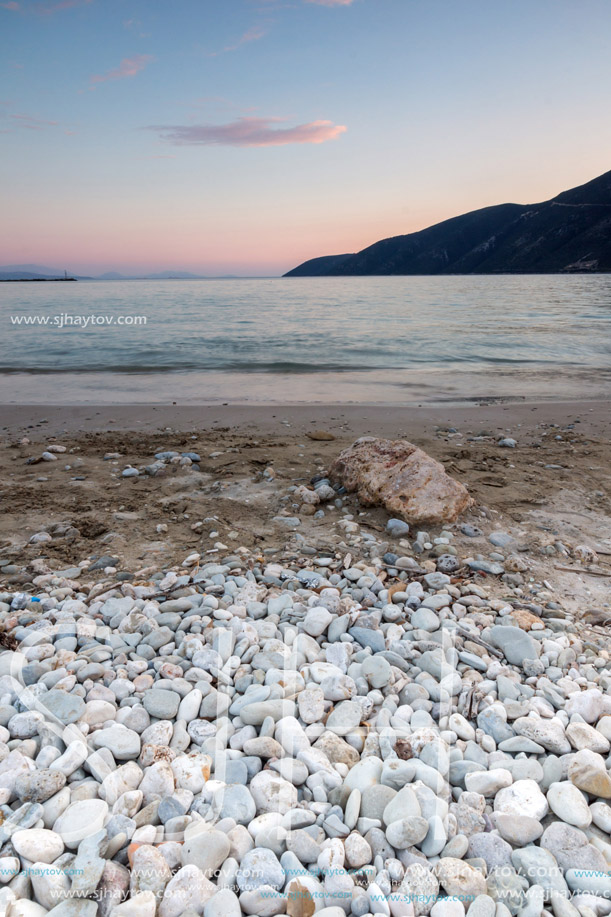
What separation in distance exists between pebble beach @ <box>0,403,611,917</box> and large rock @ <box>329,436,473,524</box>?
11 centimetres

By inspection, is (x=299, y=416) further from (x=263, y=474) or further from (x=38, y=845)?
(x=38, y=845)

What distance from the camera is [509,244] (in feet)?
378

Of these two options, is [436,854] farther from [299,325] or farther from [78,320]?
[78,320]

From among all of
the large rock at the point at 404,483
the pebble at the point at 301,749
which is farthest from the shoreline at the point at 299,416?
the pebble at the point at 301,749

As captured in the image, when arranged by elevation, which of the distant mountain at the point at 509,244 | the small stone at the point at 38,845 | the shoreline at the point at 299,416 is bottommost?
the shoreline at the point at 299,416

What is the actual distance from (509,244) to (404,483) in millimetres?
128131

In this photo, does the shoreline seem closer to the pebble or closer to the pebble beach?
the pebble beach

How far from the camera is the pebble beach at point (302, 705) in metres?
1.43

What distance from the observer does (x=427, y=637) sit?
2.41 metres

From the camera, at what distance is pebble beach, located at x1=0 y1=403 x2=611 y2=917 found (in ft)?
4.70

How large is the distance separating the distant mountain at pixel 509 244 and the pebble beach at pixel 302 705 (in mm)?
104553

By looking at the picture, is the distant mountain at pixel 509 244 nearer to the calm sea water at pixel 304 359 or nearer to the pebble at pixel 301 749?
the calm sea water at pixel 304 359

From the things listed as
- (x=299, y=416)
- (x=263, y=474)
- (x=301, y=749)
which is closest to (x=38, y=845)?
(x=301, y=749)

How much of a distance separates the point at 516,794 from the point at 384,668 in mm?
627
